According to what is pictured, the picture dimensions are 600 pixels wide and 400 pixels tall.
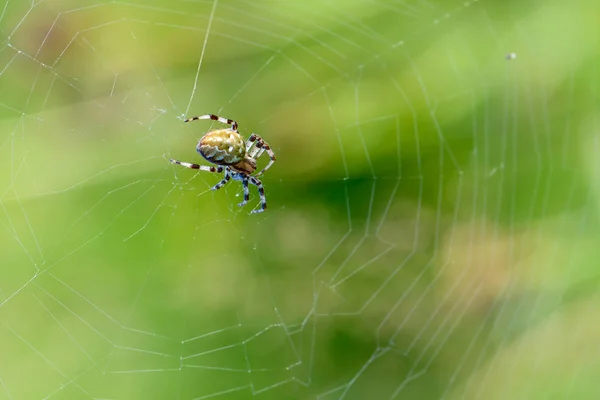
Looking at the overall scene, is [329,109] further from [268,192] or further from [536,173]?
[536,173]

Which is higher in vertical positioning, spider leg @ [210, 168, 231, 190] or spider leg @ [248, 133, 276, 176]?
spider leg @ [248, 133, 276, 176]

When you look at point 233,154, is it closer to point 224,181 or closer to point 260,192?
point 224,181

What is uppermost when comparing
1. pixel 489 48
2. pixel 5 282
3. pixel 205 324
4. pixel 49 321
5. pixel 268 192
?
pixel 489 48

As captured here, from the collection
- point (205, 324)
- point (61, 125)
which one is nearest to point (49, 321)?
point (205, 324)

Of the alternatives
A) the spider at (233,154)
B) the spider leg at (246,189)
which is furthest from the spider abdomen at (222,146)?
the spider leg at (246,189)

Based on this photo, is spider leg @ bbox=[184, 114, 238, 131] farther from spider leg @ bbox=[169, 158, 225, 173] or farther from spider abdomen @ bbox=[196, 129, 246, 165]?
spider leg @ bbox=[169, 158, 225, 173]

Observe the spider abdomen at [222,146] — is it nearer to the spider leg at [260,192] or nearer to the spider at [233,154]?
the spider at [233,154]

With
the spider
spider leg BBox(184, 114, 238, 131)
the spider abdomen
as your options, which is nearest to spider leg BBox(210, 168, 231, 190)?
the spider
